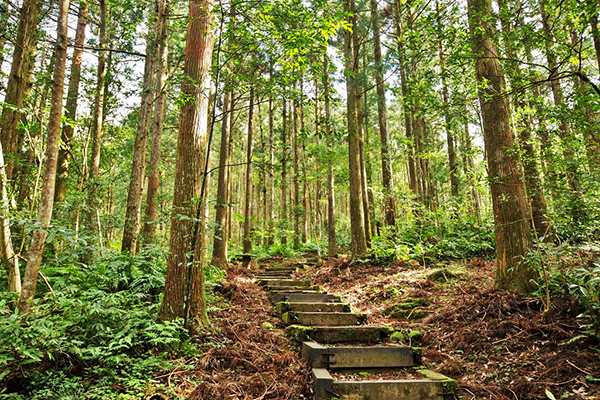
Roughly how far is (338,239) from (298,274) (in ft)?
34.0

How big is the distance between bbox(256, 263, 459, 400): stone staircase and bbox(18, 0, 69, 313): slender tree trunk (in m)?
3.64

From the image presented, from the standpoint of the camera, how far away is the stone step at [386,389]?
357cm

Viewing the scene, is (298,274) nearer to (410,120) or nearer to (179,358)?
(179,358)

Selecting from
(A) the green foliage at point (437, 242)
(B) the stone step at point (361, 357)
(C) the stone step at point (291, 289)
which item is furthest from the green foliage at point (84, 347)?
(A) the green foliage at point (437, 242)

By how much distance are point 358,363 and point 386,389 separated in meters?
0.73

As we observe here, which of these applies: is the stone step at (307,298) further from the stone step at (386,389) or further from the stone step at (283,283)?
the stone step at (386,389)

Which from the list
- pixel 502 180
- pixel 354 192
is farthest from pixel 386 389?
pixel 354 192

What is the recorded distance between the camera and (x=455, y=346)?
466 centimetres

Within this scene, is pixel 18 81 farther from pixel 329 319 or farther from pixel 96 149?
pixel 329 319

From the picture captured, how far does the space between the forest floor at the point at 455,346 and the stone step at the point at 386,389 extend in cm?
26

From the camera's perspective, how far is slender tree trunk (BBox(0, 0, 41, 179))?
5.35 m

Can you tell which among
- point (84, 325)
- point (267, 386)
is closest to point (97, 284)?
point (84, 325)

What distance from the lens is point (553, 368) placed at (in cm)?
349

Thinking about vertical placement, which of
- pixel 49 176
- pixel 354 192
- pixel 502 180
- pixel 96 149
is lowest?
pixel 49 176
